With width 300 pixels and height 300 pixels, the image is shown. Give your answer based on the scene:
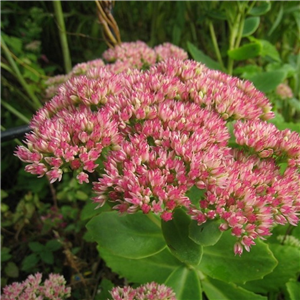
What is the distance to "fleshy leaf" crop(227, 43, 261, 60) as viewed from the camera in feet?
5.71

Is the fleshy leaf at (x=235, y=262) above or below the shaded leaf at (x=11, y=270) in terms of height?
above

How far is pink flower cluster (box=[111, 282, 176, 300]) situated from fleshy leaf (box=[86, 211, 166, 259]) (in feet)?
0.32

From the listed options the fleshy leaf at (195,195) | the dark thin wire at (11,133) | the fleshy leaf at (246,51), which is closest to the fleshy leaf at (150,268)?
the fleshy leaf at (195,195)

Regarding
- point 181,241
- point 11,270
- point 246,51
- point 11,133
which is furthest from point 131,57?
point 11,270

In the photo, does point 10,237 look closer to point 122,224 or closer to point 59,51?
point 122,224

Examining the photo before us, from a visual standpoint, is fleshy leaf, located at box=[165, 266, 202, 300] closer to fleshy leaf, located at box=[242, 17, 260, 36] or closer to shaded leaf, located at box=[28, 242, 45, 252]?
shaded leaf, located at box=[28, 242, 45, 252]

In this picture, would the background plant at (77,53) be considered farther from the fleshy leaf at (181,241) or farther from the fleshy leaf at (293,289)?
the fleshy leaf at (181,241)

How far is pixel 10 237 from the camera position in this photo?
1.74 m

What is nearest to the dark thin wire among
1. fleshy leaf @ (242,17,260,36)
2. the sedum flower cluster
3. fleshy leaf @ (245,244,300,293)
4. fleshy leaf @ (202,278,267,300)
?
the sedum flower cluster

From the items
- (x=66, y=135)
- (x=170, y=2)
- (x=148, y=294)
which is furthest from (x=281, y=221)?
(x=170, y=2)

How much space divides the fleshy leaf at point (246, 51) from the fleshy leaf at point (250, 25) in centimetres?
13

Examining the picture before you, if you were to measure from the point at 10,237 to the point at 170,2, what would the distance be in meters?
1.73

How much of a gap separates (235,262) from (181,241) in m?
0.24

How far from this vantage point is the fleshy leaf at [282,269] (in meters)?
1.15
